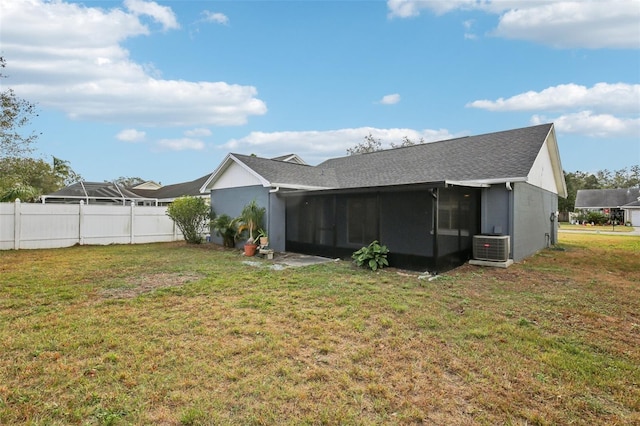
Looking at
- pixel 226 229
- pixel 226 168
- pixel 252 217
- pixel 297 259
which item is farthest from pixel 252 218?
pixel 226 168

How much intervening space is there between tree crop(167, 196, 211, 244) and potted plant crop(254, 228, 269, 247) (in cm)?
382

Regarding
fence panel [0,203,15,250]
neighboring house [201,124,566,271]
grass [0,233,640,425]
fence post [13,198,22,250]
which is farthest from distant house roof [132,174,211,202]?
grass [0,233,640,425]

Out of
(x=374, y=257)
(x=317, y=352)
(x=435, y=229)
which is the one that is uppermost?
(x=435, y=229)

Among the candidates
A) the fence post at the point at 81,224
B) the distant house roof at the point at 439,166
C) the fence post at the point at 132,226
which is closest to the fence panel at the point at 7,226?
the fence post at the point at 81,224

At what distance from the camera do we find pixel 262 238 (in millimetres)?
10398

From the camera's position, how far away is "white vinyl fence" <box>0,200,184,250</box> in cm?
1123

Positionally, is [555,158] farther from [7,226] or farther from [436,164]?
[7,226]

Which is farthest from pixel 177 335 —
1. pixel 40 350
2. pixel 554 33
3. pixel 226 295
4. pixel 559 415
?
pixel 554 33

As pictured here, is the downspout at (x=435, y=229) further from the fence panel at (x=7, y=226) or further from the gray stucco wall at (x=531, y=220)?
the fence panel at (x=7, y=226)

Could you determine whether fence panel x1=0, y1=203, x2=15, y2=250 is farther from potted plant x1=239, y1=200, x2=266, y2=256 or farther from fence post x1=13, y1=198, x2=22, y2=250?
potted plant x1=239, y1=200, x2=266, y2=256

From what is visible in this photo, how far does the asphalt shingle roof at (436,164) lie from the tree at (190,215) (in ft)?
9.49

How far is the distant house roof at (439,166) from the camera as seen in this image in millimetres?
9625

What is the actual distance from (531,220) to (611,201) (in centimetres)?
3820

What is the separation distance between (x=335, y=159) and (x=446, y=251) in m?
10.6
